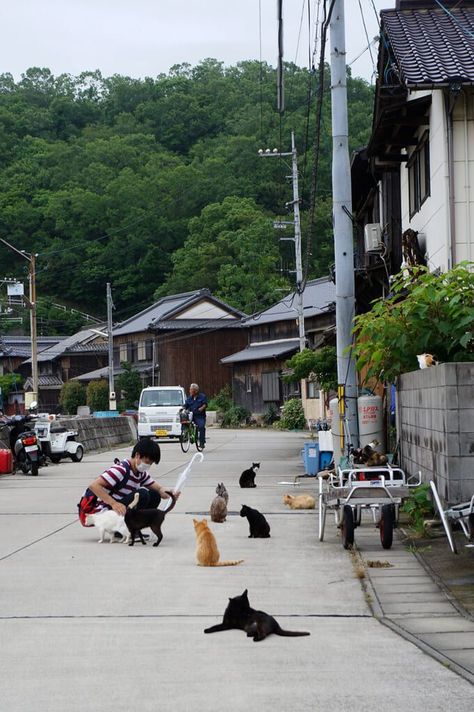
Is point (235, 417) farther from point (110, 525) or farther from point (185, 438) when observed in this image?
point (110, 525)

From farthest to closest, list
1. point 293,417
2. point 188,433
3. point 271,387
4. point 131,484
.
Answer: point 271,387, point 293,417, point 188,433, point 131,484

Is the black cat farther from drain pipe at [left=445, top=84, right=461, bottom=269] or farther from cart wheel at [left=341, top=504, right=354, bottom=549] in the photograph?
drain pipe at [left=445, top=84, right=461, bottom=269]

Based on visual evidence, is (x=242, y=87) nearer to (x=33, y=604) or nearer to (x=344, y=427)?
(x=344, y=427)

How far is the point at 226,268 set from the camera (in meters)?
72.9

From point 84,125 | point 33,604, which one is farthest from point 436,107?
point 84,125

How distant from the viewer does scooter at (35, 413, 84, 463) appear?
24062mm

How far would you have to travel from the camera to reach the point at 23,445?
21016mm

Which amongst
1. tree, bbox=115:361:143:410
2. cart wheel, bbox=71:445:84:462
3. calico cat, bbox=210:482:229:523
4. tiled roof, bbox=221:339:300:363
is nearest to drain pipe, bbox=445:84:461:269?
calico cat, bbox=210:482:229:523

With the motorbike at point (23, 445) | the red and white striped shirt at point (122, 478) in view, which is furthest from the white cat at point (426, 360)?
the motorbike at point (23, 445)

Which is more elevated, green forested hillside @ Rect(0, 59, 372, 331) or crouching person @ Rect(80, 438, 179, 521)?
green forested hillside @ Rect(0, 59, 372, 331)

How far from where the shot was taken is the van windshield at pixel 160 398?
3609 centimetres

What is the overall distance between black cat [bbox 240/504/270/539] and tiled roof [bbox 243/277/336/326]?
1452 inches

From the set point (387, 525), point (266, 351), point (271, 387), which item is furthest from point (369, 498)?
point (266, 351)

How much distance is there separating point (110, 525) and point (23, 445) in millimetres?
10629
